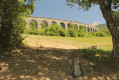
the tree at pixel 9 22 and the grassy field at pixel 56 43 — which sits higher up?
the tree at pixel 9 22

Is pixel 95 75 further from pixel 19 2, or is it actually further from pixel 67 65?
pixel 19 2

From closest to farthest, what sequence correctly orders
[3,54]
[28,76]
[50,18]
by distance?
[28,76] → [3,54] → [50,18]

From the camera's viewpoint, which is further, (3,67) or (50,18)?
(50,18)

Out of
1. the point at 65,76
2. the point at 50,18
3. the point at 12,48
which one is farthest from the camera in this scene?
the point at 50,18

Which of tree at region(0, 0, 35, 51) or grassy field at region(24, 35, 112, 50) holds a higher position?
tree at region(0, 0, 35, 51)

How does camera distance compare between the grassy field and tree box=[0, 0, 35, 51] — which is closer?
tree box=[0, 0, 35, 51]

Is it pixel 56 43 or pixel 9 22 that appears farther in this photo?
pixel 56 43

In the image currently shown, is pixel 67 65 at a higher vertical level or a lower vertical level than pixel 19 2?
lower

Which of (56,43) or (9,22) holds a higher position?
(9,22)

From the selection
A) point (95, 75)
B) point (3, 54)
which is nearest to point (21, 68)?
point (3, 54)

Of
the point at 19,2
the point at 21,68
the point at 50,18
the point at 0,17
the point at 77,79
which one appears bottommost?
the point at 77,79

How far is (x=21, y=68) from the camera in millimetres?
5145

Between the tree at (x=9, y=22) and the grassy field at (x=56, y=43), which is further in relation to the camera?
the grassy field at (x=56, y=43)

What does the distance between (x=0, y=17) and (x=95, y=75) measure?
21.8 feet
